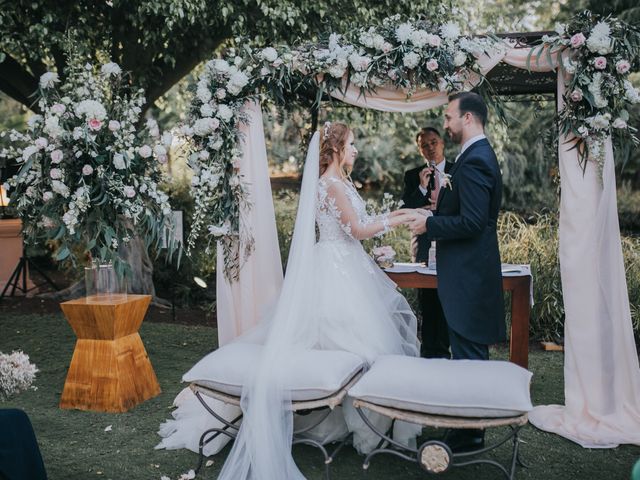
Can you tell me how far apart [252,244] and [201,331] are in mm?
3325

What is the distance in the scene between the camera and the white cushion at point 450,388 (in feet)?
10.9

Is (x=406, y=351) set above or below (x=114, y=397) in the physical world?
above

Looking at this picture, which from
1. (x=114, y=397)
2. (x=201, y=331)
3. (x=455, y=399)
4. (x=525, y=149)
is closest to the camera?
(x=455, y=399)

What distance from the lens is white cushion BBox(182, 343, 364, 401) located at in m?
3.65

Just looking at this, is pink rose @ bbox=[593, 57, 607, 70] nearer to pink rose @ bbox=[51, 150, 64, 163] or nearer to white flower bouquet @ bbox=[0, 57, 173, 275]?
white flower bouquet @ bbox=[0, 57, 173, 275]

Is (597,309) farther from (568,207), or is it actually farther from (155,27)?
(155,27)

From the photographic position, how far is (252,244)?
5.18 metres

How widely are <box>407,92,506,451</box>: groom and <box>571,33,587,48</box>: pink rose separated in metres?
0.85

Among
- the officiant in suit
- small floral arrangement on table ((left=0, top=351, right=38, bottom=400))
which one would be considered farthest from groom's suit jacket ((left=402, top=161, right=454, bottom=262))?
small floral arrangement on table ((left=0, top=351, right=38, bottom=400))

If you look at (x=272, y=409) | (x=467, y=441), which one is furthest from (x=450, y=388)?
(x=272, y=409)

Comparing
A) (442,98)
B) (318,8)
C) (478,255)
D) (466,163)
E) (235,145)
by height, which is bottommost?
(478,255)

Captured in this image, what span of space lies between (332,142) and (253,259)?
1.18 m

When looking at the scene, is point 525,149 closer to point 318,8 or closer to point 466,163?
point 318,8

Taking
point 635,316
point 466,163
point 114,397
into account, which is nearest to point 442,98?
point 466,163
